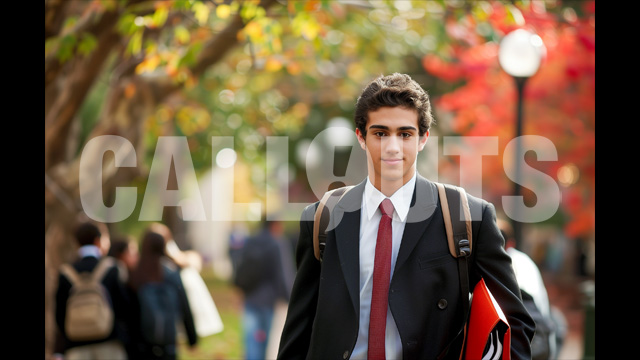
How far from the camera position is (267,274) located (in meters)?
10.0

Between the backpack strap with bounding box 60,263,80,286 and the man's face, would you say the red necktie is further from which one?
the backpack strap with bounding box 60,263,80,286

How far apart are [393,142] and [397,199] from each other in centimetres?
27

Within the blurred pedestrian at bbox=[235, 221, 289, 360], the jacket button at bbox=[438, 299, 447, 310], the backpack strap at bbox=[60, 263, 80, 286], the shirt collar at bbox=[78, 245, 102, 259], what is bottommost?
the blurred pedestrian at bbox=[235, 221, 289, 360]

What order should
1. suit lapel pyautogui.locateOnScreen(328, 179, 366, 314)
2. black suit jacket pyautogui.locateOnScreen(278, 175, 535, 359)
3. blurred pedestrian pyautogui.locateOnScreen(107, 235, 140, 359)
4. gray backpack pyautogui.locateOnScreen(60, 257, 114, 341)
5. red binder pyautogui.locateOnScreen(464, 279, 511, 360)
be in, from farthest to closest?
A: blurred pedestrian pyautogui.locateOnScreen(107, 235, 140, 359), gray backpack pyautogui.locateOnScreen(60, 257, 114, 341), suit lapel pyautogui.locateOnScreen(328, 179, 366, 314), black suit jacket pyautogui.locateOnScreen(278, 175, 535, 359), red binder pyautogui.locateOnScreen(464, 279, 511, 360)

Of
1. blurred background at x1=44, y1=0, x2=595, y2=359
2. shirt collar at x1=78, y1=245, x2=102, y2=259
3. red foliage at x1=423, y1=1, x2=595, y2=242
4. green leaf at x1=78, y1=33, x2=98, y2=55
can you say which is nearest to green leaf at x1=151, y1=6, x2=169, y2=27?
blurred background at x1=44, y1=0, x2=595, y2=359

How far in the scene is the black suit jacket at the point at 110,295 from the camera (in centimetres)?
684

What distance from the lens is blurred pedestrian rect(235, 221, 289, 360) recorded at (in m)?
9.95

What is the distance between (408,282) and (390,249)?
0.55 ft

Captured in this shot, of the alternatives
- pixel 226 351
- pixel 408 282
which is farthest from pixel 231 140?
pixel 408 282

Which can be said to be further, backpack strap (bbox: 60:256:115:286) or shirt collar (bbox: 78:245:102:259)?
shirt collar (bbox: 78:245:102:259)

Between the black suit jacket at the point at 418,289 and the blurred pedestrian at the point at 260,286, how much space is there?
634cm
